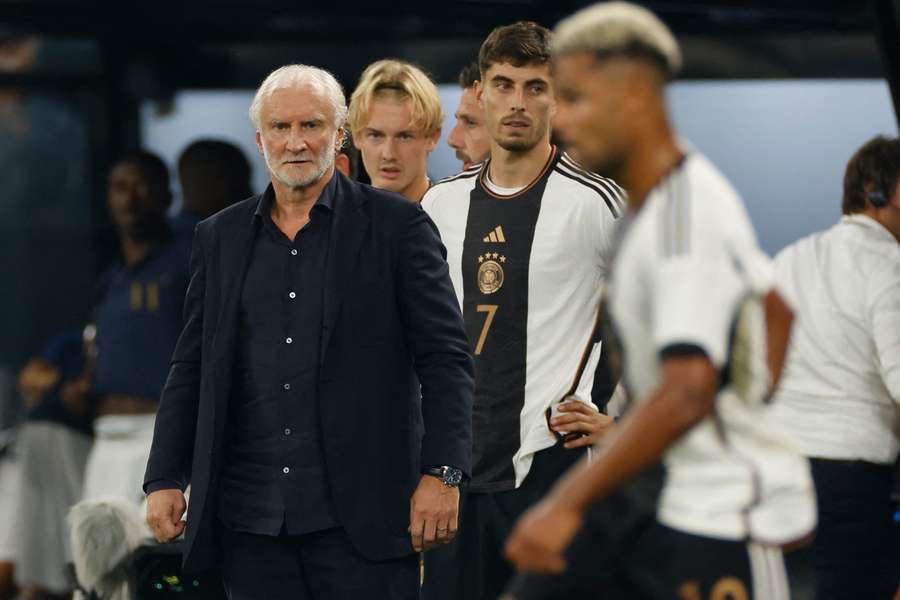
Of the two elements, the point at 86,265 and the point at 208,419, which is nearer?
the point at 208,419

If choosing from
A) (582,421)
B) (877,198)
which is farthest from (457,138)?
(582,421)

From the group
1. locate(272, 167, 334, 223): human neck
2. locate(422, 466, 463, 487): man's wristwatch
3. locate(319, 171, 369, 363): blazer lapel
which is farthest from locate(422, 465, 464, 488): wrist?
locate(272, 167, 334, 223): human neck

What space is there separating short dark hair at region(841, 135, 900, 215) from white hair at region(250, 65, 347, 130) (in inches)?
75.8

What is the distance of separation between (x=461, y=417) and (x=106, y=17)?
5252 millimetres

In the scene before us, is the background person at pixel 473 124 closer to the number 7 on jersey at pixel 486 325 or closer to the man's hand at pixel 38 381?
the number 7 on jersey at pixel 486 325

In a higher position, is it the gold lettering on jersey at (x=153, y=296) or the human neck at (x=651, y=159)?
the gold lettering on jersey at (x=153, y=296)

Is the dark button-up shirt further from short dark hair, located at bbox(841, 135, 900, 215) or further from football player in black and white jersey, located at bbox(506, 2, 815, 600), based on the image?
short dark hair, located at bbox(841, 135, 900, 215)

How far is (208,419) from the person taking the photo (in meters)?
4.41

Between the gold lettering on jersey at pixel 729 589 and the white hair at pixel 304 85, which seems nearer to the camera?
the gold lettering on jersey at pixel 729 589

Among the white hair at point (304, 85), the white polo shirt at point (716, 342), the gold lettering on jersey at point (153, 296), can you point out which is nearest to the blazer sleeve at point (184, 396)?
the white hair at point (304, 85)

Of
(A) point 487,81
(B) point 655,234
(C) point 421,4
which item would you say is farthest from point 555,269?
(C) point 421,4

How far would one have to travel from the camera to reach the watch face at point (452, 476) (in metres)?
4.41

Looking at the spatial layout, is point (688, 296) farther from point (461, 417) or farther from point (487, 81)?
point (487, 81)

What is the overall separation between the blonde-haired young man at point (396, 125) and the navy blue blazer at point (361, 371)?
1.51m
